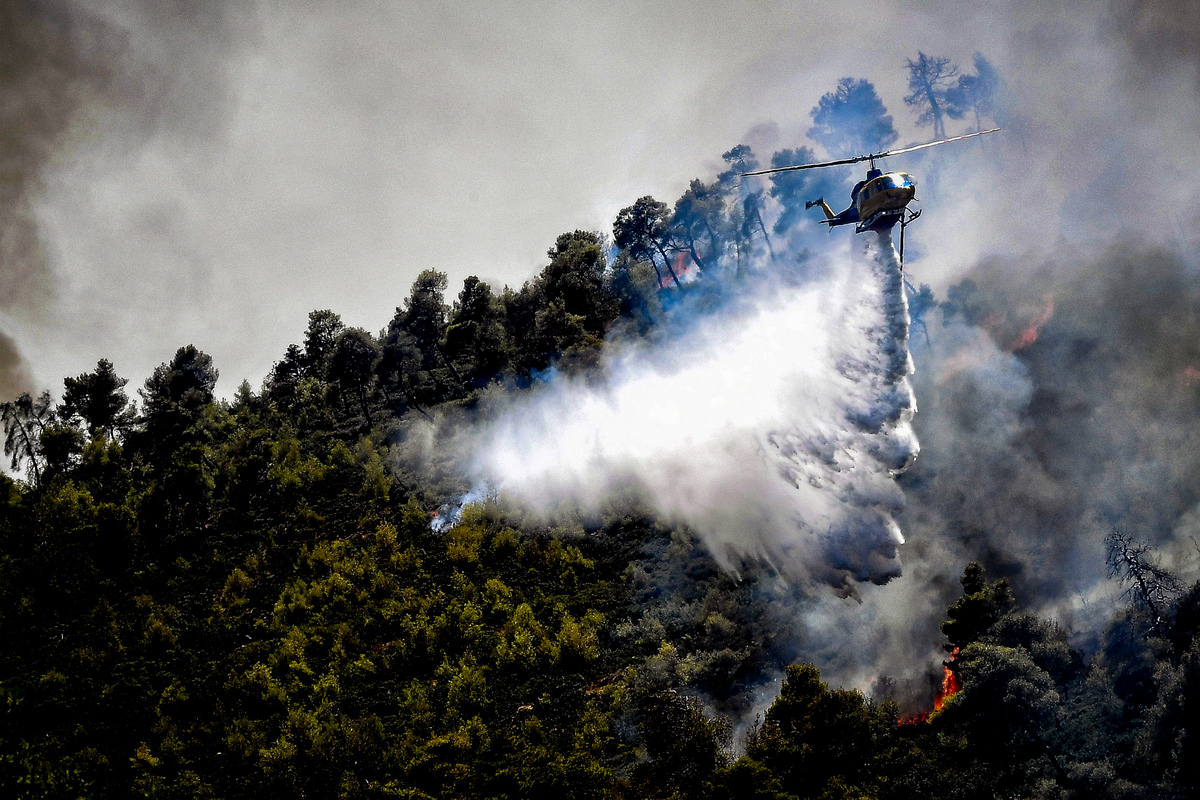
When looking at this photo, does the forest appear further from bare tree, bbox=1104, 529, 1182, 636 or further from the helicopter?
the helicopter

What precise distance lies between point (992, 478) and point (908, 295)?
55.7 ft

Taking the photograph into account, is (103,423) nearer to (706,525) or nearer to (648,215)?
(648,215)

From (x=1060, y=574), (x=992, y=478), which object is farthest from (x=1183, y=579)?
(x=992, y=478)

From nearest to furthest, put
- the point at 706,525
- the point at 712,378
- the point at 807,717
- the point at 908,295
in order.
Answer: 1. the point at 807,717
2. the point at 706,525
3. the point at 712,378
4. the point at 908,295

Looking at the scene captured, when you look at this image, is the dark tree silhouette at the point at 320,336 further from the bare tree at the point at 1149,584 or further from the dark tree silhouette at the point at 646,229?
the bare tree at the point at 1149,584

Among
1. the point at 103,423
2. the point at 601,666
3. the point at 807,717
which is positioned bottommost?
the point at 807,717

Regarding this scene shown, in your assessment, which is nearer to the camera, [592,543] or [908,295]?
[592,543]

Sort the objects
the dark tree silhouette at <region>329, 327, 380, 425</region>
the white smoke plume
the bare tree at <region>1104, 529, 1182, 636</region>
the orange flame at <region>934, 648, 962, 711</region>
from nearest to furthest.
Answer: the bare tree at <region>1104, 529, 1182, 636</region> → the orange flame at <region>934, 648, 962, 711</region> → the white smoke plume → the dark tree silhouette at <region>329, 327, 380, 425</region>

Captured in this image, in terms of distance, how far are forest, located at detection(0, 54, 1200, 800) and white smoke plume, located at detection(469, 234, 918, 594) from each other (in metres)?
2.49

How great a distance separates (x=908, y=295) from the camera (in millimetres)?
59500

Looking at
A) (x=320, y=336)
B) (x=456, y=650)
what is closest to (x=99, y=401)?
(x=320, y=336)

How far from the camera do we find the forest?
90.2 ft

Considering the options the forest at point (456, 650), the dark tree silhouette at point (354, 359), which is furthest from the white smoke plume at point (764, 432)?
the dark tree silhouette at point (354, 359)

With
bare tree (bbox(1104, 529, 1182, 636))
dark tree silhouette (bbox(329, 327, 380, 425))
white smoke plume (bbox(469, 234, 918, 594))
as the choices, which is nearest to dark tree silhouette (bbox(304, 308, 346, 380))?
dark tree silhouette (bbox(329, 327, 380, 425))
